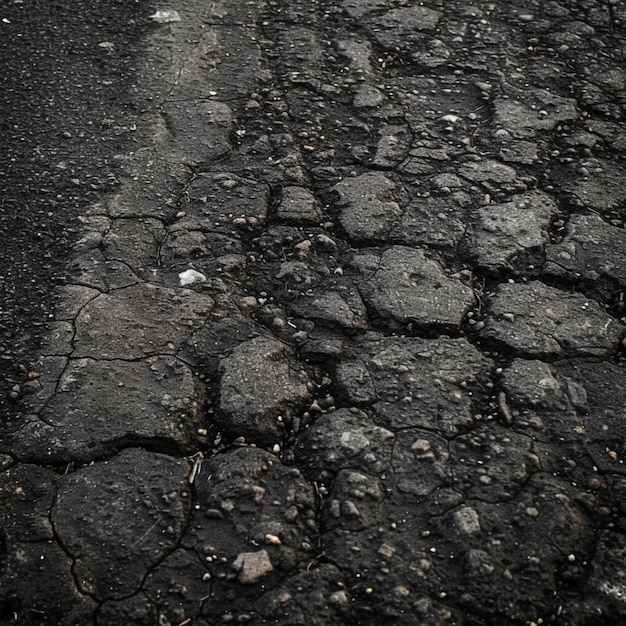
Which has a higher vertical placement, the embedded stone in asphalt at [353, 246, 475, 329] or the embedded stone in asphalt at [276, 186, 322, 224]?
the embedded stone in asphalt at [276, 186, 322, 224]

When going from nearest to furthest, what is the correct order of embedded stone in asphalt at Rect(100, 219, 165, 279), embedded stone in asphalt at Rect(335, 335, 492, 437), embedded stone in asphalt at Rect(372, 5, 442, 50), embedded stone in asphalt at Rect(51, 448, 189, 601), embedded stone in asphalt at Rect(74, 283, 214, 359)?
1. embedded stone in asphalt at Rect(51, 448, 189, 601)
2. embedded stone in asphalt at Rect(335, 335, 492, 437)
3. embedded stone in asphalt at Rect(74, 283, 214, 359)
4. embedded stone in asphalt at Rect(100, 219, 165, 279)
5. embedded stone in asphalt at Rect(372, 5, 442, 50)

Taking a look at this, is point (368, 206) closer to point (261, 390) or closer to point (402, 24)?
point (261, 390)

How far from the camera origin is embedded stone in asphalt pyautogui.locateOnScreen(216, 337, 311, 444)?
199cm

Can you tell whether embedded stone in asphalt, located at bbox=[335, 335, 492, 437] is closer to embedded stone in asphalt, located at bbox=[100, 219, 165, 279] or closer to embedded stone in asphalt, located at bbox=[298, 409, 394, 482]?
embedded stone in asphalt, located at bbox=[298, 409, 394, 482]

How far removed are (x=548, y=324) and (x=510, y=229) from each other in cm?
41

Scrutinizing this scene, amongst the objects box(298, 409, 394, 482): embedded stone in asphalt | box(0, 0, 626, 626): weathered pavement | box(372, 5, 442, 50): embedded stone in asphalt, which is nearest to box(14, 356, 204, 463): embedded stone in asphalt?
box(0, 0, 626, 626): weathered pavement

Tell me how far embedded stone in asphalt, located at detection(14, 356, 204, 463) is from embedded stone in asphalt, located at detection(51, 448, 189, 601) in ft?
0.19

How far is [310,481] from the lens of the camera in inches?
74.5

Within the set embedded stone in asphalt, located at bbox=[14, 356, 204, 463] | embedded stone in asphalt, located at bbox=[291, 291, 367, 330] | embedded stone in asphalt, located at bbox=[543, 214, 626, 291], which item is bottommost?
embedded stone in asphalt, located at bbox=[14, 356, 204, 463]

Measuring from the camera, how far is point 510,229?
8.39 ft

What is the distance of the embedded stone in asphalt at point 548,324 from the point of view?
2.23m

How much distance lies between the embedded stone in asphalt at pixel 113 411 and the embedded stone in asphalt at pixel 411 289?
2.01 ft

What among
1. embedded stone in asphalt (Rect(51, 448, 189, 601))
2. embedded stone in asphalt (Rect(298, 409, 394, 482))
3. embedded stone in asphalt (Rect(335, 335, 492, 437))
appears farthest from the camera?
embedded stone in asphalt (Rect(335, 335, 492, 437))

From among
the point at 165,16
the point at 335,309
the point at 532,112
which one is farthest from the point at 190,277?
the point at 165,16
